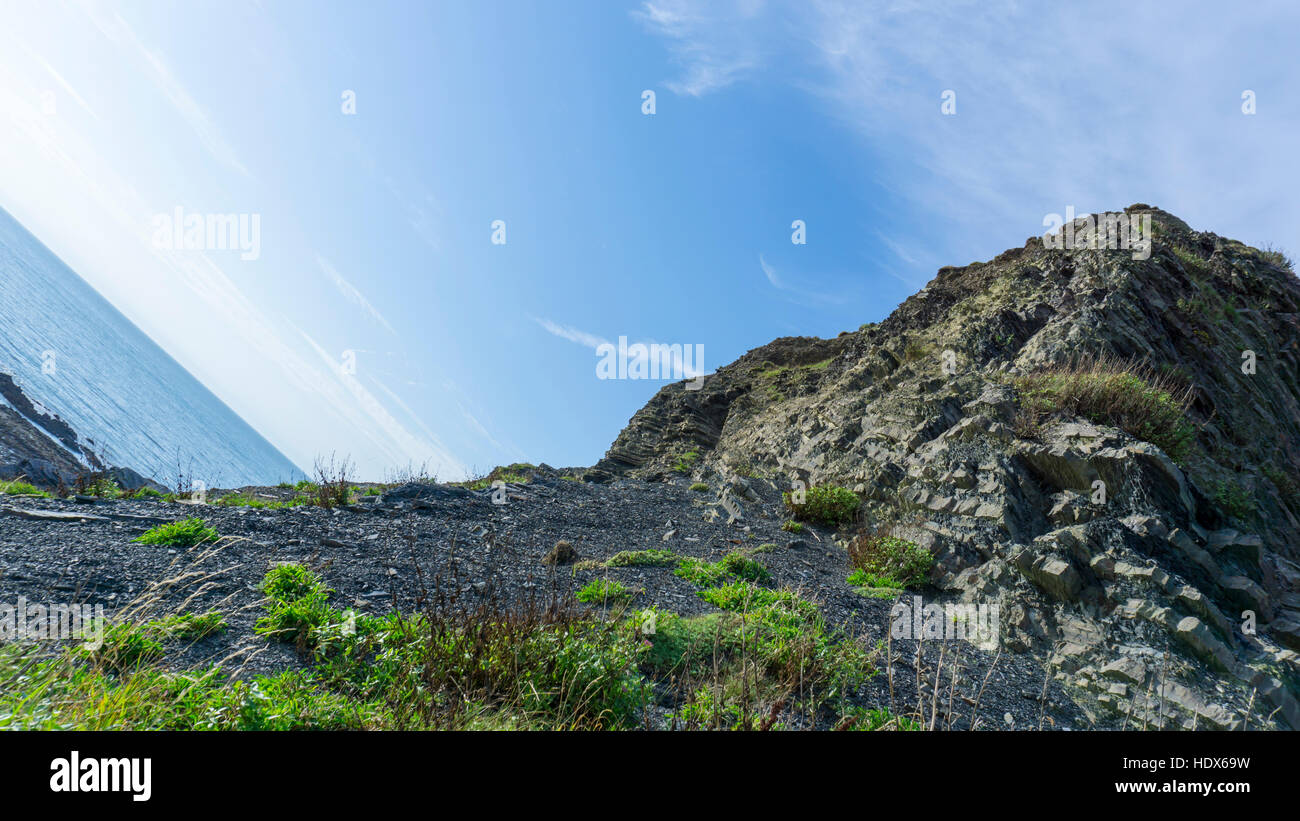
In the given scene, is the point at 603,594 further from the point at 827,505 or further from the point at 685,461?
the point at 685,461

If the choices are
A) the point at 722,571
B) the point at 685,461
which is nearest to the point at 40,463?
the point at 722,571

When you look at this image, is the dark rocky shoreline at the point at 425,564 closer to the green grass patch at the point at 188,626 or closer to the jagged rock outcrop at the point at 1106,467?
the green grass patch at the point at 188,626

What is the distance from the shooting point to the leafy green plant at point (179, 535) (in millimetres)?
8255

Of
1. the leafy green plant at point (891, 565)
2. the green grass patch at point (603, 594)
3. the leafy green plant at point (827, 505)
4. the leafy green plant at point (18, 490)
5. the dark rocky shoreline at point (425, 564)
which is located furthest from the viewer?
the leafy green plant at point (827, 505)

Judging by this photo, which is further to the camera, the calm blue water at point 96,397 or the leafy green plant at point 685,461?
the calm blue water at point 96,397

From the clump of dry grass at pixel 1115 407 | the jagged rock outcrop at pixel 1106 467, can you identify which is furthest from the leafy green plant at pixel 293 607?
the clump of dry grass at pixel 1115 407

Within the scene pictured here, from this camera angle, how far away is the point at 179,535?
27.7 ft

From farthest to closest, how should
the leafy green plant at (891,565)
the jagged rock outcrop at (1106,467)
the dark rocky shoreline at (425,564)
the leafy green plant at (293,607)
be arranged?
the leafy green plant at (891,565) → the jagged rock outcrop at (1106,467) → the dark rocky shoreline at (425,564) → the leafy green plant at (293,607)

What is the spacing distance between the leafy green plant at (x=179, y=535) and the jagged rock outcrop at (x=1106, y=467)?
1195 cm

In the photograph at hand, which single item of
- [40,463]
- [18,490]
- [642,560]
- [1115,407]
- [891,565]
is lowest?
[891,565]

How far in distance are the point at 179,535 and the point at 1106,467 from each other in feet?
49.3

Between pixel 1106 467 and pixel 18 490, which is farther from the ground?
pixel 1106 467

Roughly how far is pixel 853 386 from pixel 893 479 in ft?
29.0
